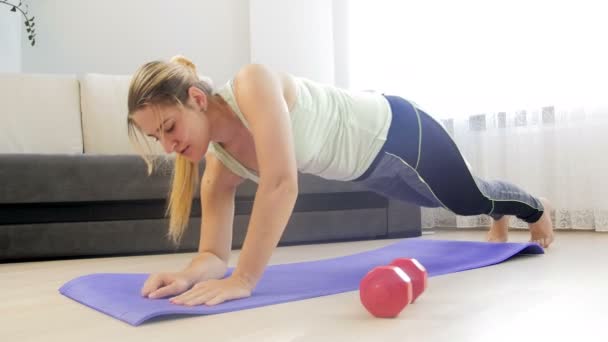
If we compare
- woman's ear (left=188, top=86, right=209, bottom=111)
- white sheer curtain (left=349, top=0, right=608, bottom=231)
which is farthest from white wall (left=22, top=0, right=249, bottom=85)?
woman's ear (left=188, top=86, right=209, bottom=111)

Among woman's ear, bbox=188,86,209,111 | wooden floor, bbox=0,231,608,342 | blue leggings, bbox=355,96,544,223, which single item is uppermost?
woman's ear, bbox=188,86,209,111

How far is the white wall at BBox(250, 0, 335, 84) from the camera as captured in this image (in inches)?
130

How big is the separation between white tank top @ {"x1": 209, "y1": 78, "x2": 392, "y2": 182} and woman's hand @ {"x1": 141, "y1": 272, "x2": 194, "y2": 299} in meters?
0.30

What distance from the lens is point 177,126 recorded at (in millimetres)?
1233

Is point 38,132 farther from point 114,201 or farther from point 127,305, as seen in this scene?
point 127,305

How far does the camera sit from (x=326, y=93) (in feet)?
5.22

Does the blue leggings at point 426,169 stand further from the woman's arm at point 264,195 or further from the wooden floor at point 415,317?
the woman's arm at point 264,195

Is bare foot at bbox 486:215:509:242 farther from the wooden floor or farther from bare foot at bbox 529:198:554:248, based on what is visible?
the wooden floor

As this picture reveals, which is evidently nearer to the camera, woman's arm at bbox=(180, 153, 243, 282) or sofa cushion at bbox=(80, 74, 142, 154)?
woman's arm at bbox=(180, 153, 243, 282)

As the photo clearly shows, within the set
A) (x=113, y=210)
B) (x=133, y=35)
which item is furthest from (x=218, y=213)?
(x=133, y=35)

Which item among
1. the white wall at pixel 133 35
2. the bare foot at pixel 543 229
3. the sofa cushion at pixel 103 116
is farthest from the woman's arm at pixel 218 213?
the white wall at pixel 133 35

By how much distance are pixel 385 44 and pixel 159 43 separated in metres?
1.29

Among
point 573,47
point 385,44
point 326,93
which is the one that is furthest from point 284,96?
point 385,44

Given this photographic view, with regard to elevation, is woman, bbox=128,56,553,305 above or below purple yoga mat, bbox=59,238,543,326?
above
